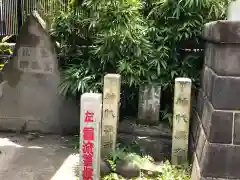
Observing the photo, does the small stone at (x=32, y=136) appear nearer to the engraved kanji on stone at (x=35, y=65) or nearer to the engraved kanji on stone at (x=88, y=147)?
the engraved kanji on stone at (x=35, y=65)

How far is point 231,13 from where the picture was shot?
14.4 ft

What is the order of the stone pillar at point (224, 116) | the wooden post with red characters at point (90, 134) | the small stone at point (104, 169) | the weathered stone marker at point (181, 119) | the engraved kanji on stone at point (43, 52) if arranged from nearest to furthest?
1. the stone pillar at point (224, 116)
2. the wooden post with red characters at point (90, 134)
3. the small stone at point (104, 169)
4. the weathered stone marker at point (181, 119)
5. the engraved kanji on stone at point (43, 52)

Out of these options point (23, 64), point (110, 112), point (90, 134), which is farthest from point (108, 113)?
point (23, 64)

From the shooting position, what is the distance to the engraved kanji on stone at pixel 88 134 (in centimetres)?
415

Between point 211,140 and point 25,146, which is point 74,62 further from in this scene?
point 211,140

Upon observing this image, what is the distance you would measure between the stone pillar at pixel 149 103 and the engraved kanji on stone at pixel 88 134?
187cm

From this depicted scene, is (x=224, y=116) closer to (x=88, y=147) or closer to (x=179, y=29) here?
(x=88, y=147)

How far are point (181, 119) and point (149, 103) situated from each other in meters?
0.91

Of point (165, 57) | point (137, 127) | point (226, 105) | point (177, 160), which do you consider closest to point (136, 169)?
point (177, 160)

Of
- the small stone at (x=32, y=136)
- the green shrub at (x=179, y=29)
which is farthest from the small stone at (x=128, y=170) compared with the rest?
the small stone at (x=32, y=136)

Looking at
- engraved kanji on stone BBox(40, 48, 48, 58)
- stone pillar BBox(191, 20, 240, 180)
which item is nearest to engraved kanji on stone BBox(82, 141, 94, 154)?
stone pillar BBox(191, 20, 240, 180)

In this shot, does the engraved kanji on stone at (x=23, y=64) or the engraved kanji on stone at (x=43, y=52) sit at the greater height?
the engraved kanji on stone at (x=43, y=52)

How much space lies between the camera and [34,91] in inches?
262

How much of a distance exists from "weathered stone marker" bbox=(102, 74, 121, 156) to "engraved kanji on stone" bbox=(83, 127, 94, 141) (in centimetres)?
94
